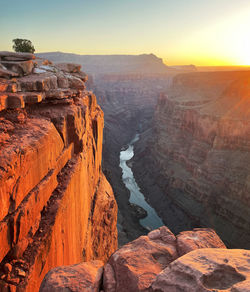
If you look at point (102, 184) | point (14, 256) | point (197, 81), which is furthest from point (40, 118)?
point (197, 81)

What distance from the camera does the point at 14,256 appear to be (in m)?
4.68

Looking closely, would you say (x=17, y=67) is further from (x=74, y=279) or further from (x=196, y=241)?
(x=196, y=241)

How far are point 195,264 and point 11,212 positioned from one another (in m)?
3.74

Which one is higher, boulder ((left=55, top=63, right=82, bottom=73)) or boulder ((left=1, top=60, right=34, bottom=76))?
boulder ((left=55, top=63, right=82, bottom=73))

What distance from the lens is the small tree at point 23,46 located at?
19.7 m

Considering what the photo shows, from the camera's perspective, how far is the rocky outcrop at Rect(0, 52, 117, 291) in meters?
4.55

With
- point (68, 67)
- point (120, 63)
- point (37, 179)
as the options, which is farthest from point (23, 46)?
point (120, 63)

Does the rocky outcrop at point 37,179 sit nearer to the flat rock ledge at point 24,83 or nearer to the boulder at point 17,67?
the flat rock ledge at point 24,83

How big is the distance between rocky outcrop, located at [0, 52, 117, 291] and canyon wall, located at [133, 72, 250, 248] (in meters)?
28.3

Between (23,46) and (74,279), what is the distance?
2131 cm

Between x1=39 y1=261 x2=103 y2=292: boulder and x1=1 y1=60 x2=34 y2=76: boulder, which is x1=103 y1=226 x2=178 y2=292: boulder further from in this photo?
x1=1 y1=60 x2=34 y2=76: boulder

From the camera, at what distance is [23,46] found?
64.7 ft

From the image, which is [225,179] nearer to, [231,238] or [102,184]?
[231,238]

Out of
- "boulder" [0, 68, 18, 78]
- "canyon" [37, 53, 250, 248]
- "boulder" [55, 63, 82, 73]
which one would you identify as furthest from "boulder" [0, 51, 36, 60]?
"canyon" [37, 53, 250, 248]
